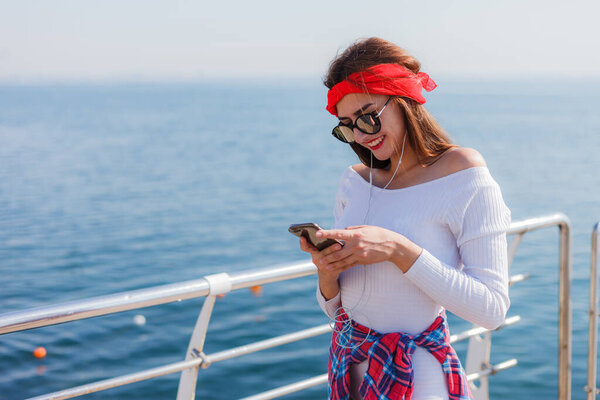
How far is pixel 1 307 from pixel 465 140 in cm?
2806

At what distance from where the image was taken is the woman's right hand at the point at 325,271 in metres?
1.51

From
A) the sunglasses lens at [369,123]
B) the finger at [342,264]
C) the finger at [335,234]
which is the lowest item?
the finger at [342,264]

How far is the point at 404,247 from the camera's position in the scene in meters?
1.46

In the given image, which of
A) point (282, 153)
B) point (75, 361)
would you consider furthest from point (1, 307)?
point (282, 153)

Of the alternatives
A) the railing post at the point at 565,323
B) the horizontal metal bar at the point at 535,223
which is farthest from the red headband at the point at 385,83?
the railing post at the point at 565,323

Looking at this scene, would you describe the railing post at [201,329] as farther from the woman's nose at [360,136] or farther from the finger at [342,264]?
the woman's nose at [360,136]

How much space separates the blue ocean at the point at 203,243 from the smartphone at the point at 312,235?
1.58ft

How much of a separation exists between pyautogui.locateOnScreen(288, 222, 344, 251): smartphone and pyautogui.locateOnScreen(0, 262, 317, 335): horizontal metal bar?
47 cm

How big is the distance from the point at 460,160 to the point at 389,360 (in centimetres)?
55

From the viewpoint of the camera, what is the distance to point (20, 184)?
72.1ft

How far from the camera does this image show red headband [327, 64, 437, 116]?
62.5 inches

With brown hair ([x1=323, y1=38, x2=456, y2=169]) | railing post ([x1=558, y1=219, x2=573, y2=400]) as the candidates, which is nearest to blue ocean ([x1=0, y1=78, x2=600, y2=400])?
brown hair ([x1=323, y1=38, x2=456, y2=169])

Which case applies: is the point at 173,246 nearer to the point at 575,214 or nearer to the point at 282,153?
the point at 575,214

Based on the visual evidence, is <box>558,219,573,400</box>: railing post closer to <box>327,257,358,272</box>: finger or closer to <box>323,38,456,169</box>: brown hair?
<box>323,38,456,169</box>: brown hair
